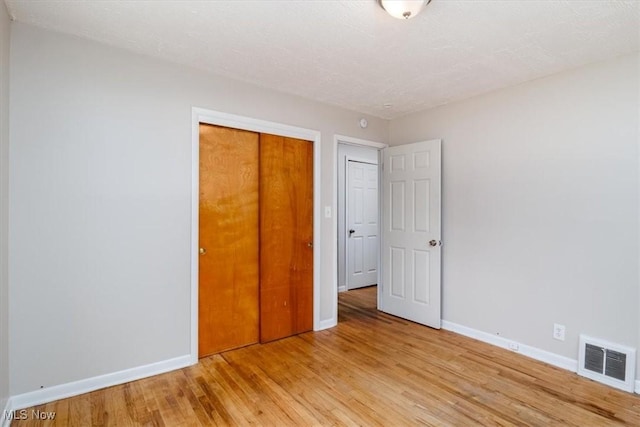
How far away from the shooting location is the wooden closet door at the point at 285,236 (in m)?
3.09

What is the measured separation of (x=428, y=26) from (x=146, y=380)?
3.10 metres

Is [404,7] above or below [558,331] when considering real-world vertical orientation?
above

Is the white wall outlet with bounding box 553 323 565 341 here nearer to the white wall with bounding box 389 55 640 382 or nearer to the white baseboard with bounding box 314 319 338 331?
the white wall with bounding box 389 55 640 382

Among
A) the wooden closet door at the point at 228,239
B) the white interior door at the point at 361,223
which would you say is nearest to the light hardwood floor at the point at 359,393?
the wooden closet door at the point at 228,239

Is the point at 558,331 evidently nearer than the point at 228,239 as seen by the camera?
Yes

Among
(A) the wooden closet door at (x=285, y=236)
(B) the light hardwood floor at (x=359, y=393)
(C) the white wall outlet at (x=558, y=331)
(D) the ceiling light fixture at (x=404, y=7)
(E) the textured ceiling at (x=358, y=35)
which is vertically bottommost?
(B) the light hardwood floor at (x=359, y=393)

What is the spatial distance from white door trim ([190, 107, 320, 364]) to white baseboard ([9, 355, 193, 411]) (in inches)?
6.9

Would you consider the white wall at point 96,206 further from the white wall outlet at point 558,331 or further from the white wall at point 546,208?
the white wall outlet at point 558,331

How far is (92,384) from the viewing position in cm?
224

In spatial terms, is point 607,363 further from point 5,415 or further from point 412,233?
point 5,415

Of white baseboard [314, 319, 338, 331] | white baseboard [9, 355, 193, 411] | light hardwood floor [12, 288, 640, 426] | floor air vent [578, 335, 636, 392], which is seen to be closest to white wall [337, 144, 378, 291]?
white baseboard [314, 319, 338, 331]

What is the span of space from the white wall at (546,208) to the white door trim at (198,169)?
137cm

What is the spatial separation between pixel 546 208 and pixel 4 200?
3.85 meters

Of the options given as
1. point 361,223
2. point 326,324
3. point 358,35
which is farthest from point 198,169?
point 361,223
